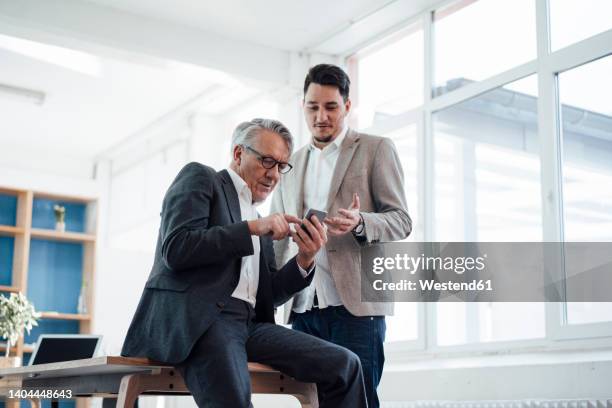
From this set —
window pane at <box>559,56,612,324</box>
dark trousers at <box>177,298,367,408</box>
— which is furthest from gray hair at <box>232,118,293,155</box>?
window pane at <box>559,56,612,324</box>

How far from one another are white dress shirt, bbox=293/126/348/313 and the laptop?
5.03ft

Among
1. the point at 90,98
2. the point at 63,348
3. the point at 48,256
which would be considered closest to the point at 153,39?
the point at 90,98

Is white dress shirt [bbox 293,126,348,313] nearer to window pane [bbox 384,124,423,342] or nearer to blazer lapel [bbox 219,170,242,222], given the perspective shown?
blazer lapel [bbox 219,170,242,222]

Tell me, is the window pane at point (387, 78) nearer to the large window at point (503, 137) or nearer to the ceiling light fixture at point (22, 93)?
the large window at point (503, 137)

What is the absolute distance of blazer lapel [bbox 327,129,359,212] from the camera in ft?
8.87

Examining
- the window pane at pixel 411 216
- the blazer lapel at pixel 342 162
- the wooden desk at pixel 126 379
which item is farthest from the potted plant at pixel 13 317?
the blazer lapel at pixel 342 162

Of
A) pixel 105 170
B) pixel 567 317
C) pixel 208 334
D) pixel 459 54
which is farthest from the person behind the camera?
pixel 105 170

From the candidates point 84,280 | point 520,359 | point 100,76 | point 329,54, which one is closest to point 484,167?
point 520,359

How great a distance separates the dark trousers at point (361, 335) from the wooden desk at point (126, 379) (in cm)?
22

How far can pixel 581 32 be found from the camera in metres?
4.08

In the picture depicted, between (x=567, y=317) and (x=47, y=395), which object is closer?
(x=47, y=395)

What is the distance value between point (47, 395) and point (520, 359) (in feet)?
7.71

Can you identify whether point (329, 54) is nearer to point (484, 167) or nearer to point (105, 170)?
point (484, 167)

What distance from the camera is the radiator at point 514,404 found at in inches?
131
